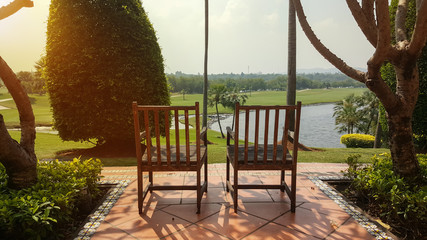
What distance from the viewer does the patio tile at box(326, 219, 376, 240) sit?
8.87 feet

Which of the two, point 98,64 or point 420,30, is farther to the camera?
point 98,64

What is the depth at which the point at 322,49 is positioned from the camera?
3393 mm

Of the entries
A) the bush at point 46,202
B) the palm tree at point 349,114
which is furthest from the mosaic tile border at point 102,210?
the palm tree at point 349,114

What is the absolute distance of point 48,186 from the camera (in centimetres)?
306

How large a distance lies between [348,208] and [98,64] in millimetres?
5811

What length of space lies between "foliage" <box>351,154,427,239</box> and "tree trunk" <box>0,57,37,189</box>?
3695mm

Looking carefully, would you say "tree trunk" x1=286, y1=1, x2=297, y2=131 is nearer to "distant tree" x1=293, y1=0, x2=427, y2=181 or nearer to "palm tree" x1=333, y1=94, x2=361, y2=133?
"distant tree" x1=293, y1=0, x2=427, y2=181

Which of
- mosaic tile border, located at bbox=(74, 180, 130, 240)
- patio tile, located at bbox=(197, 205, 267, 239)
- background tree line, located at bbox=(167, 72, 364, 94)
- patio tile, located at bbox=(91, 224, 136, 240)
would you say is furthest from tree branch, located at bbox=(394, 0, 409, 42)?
background tree line, located at bbox=(167, 72, 364, 94)

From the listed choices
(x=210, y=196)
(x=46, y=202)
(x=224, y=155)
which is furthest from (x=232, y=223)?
(x=224, y=155)

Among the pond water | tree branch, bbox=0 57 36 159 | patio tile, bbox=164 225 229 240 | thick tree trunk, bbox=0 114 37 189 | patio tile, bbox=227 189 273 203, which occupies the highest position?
tree branch, bbox=0 57 36 159

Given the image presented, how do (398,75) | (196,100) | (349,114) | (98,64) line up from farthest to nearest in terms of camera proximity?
(196,100) → (349,114) → (98,64) → (398,75)

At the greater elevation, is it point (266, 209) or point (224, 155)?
point (266, 209)

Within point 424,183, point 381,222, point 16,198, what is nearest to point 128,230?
point 16,198

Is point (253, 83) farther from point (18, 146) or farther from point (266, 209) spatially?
point (18, 146)
